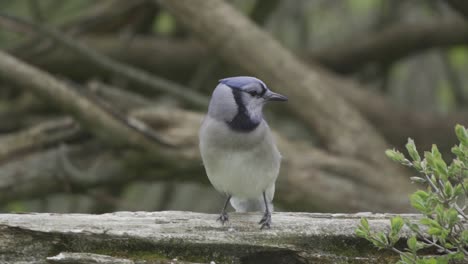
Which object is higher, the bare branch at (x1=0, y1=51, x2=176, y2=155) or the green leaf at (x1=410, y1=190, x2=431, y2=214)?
the bare branch at (x1=0, y1=51, x2=176, y2=155)

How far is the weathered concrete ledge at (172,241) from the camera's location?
3.46 meters

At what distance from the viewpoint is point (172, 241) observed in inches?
140

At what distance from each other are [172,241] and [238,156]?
2.66 ft

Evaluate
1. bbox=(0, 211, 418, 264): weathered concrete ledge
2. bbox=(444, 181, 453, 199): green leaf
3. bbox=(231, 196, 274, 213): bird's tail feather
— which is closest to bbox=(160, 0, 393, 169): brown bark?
bbox=(231, 196, 274, 213): bird's tail feather

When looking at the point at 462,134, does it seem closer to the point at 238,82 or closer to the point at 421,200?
the point at 421,200

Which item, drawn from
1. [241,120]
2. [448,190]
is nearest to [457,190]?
[448,190]

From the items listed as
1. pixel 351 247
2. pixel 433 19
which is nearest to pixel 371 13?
pixel 433 19

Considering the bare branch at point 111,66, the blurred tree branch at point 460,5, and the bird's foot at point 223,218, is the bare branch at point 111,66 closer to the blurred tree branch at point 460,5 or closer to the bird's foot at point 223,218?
the blurred tree branch at point 460,5

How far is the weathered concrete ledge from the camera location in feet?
11.3

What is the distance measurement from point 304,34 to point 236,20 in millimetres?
2451

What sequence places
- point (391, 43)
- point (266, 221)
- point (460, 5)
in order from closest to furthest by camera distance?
point (266, 221), point (460, 5), point (391, 43)

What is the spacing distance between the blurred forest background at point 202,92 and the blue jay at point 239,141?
210 cm

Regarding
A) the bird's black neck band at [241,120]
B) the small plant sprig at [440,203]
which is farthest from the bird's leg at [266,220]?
the small plant sprig at [440,203]

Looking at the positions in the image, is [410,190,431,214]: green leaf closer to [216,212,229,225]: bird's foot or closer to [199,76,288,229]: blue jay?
[216,212,229,225]: bird's foot
